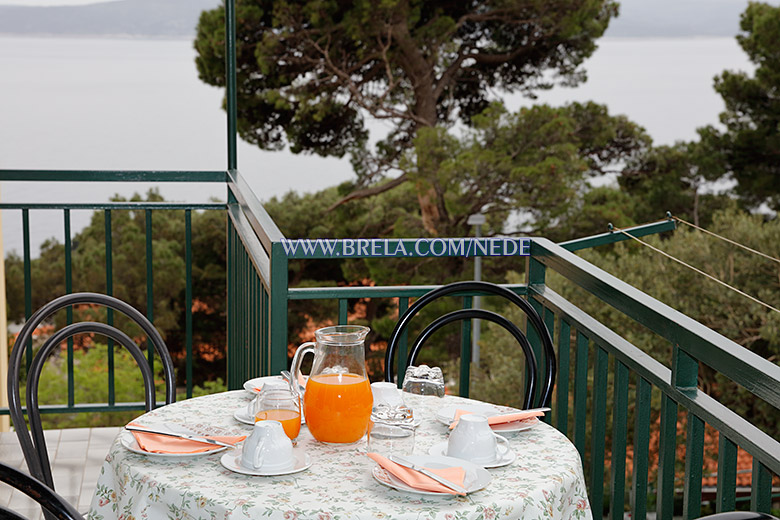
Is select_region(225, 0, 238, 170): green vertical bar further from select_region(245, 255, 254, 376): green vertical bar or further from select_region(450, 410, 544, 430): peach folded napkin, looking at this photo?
select_region(450, 410, 544, 430): peach folded napkin

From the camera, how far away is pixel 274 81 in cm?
1197

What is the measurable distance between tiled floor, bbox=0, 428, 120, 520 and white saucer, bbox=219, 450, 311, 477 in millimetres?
1358

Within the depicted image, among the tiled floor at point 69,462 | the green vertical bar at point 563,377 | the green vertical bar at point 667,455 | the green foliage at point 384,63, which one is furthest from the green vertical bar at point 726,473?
the green foliage at point 384,63

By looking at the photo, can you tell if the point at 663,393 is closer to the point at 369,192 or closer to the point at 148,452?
the point at 148,452

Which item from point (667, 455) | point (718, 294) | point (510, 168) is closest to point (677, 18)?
point (510, 168)

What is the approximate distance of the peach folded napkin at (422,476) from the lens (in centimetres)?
112

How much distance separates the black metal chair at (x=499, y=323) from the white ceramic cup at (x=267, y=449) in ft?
1.87

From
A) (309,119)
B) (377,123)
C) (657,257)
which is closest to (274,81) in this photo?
(309,119)

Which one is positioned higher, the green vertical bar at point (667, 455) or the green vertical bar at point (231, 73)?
the green vertical bar at point (231, 73)

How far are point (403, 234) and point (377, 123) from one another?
2.08 m

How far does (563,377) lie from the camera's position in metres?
1.91

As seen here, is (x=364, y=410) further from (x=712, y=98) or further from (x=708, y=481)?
(x=712, y=98)

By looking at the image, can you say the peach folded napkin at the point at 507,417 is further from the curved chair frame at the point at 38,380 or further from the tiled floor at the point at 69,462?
the tiled floor at the point at 69,462

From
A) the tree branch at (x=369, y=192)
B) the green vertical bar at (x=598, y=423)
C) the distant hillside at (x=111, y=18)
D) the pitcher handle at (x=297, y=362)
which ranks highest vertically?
the distant hillside at (x=111, y=18)
